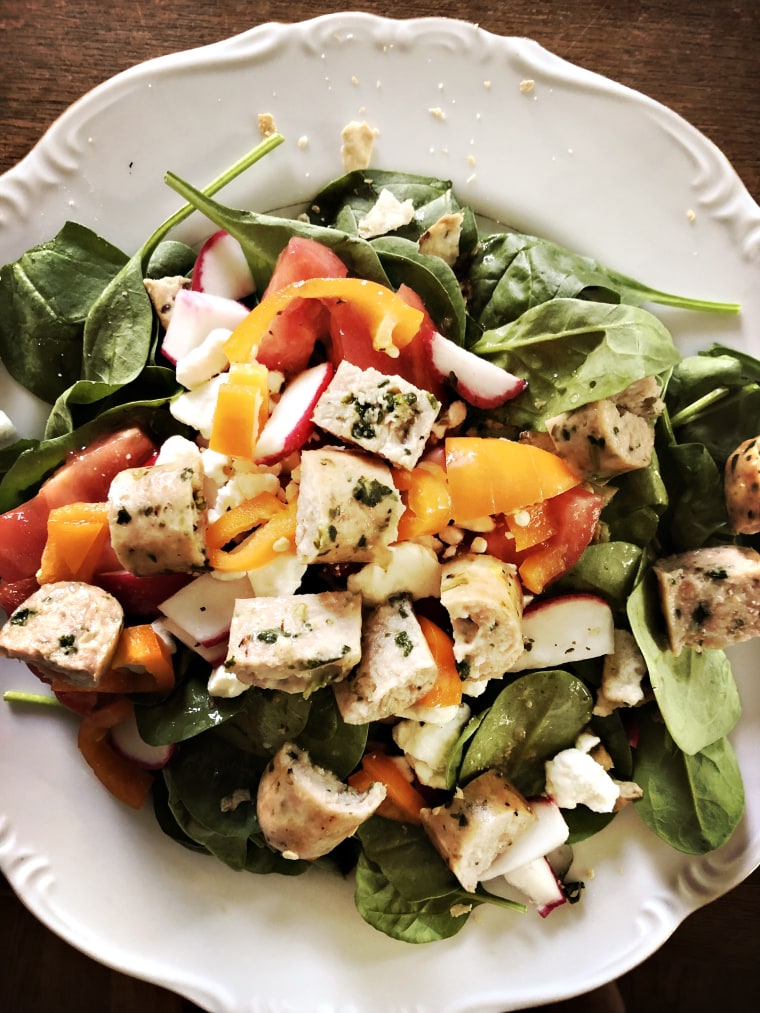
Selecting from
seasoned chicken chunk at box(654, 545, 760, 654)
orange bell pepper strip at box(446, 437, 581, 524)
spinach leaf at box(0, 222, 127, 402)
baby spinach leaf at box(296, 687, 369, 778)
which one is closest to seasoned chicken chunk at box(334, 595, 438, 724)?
baby spinach leaf at box(296, 687, 369, 778)

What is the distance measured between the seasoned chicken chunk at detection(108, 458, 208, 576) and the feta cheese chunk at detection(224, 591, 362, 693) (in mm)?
156

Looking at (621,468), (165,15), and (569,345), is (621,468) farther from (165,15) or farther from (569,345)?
(165,15)

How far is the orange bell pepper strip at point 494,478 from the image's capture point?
1.49 meters

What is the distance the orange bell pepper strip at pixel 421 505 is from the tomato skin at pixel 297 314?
14.0 inches

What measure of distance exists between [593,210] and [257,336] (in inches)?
35.3

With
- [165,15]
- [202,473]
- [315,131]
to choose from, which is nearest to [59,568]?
[202,473]

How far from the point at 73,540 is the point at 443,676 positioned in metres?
0.84

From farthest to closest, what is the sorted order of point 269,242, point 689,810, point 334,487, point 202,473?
point 689,810 < point 269,242 < point 202,473 < point 334,487

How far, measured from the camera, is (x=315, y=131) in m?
1.74

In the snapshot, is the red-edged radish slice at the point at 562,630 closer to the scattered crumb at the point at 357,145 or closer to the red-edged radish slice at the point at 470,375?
the red-edged radish slice at the point at 470,375

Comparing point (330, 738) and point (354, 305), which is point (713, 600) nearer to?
point (330, 738)

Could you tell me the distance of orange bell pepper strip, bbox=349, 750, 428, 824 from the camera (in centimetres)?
172

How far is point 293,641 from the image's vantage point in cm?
138

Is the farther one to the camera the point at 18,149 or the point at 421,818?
the point at 18,149
